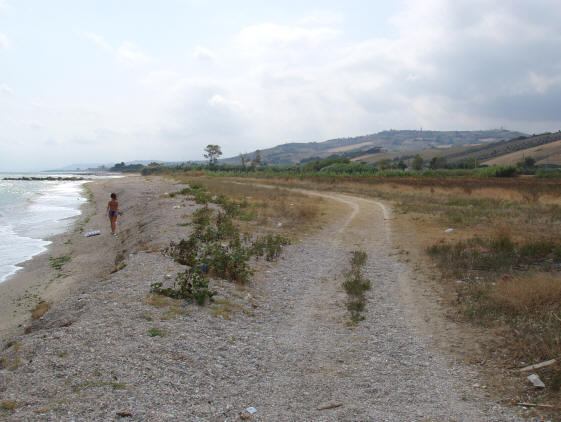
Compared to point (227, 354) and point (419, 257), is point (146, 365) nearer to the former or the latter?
point (227, 354)

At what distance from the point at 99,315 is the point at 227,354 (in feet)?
8.80

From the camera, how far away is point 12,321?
9.34 metres

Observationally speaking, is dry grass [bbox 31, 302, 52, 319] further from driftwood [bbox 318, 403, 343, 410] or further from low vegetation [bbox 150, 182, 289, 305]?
driftwood [bbox 318, 403, 343, 410]

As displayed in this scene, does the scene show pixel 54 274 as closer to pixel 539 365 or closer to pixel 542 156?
pixel 539 365

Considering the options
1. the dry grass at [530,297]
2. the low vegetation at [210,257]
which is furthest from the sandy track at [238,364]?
the dry grass at [530,297]

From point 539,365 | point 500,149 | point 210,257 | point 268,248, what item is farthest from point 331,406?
point 500,149

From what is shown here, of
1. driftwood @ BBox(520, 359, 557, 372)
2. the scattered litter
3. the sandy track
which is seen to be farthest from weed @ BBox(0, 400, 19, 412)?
driftwood @ BBox(520, 359, 557, 372)

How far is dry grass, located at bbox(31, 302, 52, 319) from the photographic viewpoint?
29.4 feet

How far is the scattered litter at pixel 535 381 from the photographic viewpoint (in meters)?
4.56

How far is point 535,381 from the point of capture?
183 inches

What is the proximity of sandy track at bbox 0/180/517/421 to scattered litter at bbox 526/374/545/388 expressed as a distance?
26.7 inches

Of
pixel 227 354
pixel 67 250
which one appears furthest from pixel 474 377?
pixel 67 250

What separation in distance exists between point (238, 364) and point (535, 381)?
3864 millimetres

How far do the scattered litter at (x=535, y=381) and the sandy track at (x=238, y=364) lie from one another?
68 cm
